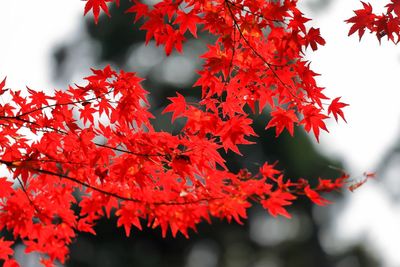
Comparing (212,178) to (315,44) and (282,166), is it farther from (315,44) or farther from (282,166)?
(282,166)

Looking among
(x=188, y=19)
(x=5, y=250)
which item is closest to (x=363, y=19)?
(x=188, y=19)

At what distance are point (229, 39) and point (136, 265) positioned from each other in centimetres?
952

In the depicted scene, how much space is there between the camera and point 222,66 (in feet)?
10.3

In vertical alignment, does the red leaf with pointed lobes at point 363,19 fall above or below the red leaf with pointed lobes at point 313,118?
above

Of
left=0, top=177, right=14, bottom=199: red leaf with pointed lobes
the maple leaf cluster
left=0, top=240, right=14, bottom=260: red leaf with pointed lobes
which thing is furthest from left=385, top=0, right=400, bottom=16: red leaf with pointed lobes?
left=0, top=240, right=14, bottom=260: red leaf with pointed lobes

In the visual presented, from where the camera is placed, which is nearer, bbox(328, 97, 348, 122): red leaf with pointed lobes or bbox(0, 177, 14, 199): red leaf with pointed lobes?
bbox(328, 97, 348, 122): red leaf with pointed lobes

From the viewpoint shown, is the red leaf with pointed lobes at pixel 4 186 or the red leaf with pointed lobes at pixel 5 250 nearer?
the red leaf with pointed lobes at pixel 4 186

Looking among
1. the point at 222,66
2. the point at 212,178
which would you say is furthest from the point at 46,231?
the point at 222,66

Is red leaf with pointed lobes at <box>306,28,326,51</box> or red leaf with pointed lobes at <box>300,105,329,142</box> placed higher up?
red leaf with pointed lobes at <box>306,28,326,51</box>

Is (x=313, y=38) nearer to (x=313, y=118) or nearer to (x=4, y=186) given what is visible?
(x=313, y=118)

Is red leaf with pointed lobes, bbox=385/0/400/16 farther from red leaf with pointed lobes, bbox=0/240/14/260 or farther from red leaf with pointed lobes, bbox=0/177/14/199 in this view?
red leaf with pointed lobes, bbox=0/240/14/260

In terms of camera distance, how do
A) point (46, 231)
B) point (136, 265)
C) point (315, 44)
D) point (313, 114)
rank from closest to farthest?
1. point (315, 44)
2. point (313, 114)
3. point (46, 231)
4. point (136, 265)

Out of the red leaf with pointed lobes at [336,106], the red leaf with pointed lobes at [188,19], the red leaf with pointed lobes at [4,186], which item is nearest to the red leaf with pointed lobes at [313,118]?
the red leaf with pointed lobes at [336,106]

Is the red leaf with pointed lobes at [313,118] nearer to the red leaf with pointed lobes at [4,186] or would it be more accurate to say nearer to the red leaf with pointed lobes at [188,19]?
the red leaf with pointed lobes at [188,19]
